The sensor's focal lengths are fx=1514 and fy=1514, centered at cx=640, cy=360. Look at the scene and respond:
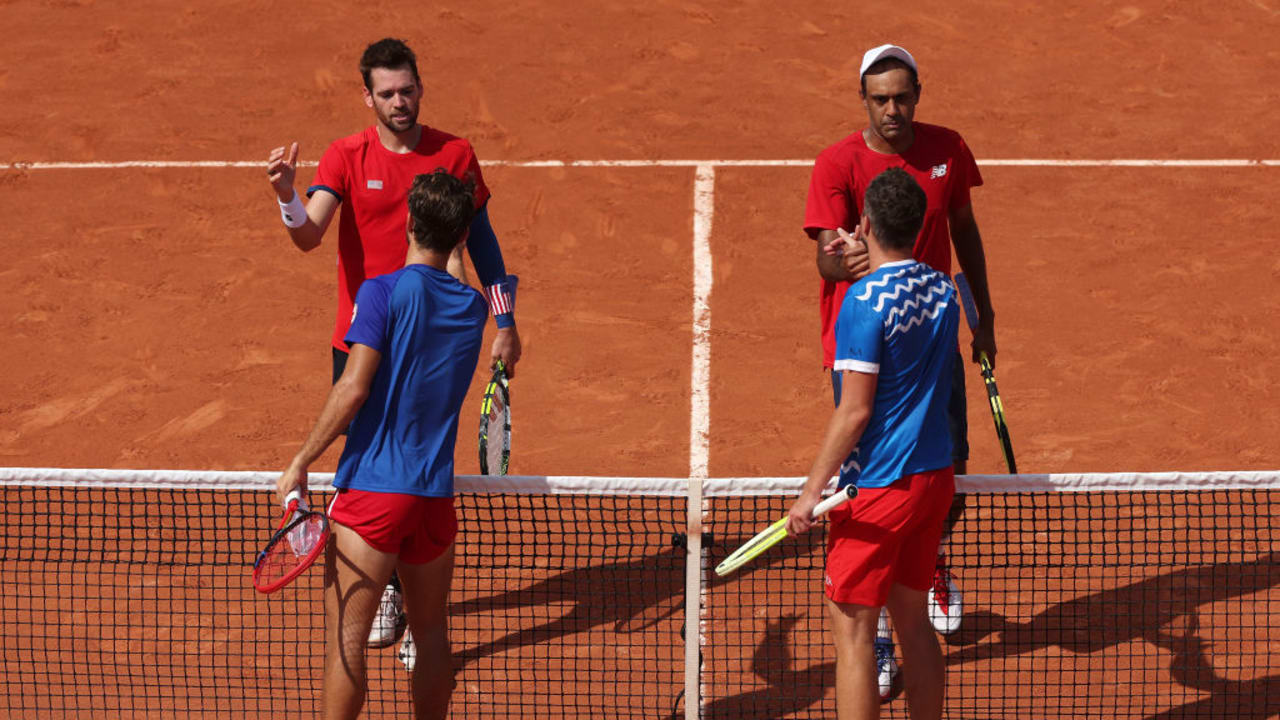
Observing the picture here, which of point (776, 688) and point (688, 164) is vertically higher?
point (688, 164)

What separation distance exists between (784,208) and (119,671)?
6.41 m

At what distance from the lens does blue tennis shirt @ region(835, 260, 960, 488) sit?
4.99 m

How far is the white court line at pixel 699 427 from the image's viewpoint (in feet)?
19.0

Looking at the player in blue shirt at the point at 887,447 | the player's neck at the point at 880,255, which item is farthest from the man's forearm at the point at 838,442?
the player's neck at the point at 880,255

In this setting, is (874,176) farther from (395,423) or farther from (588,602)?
(588,602)

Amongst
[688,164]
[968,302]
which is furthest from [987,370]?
[688,164]

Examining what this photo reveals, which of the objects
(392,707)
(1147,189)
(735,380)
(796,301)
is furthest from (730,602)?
(1147,189)

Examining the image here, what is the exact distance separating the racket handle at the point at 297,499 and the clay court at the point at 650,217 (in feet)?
7.77

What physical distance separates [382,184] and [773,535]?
2.45 meters

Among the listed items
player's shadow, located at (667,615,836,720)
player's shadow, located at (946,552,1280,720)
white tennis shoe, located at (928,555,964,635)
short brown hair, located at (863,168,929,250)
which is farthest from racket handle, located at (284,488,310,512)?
player's shadow, located at (946,552,1280,720)

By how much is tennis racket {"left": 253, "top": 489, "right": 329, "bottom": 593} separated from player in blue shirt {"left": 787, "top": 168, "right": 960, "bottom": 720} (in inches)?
63.7

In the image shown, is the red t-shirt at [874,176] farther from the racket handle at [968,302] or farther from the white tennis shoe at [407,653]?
the white tennis shoe at [407,653]

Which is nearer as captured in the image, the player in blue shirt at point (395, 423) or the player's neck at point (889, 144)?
the player in blue shirt at point (395, 423)

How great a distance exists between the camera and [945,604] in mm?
6746
